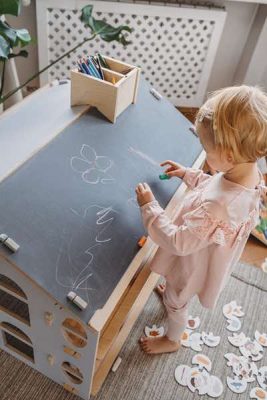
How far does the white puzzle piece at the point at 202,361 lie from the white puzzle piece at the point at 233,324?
16 cm

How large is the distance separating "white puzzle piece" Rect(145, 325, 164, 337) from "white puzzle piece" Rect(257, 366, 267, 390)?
1.18 feet

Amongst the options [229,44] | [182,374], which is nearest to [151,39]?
[229,44]

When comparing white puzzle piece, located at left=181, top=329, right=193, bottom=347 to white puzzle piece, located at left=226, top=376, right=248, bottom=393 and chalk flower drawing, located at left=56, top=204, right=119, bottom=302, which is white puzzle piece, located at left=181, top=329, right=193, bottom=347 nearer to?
white puzzle piece, located at left=226, top=376, right=248, bottom=393

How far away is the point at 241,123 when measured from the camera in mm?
783

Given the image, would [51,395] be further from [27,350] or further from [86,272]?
[86,272]

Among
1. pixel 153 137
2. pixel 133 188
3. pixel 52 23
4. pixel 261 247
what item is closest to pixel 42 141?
pixel 133 188

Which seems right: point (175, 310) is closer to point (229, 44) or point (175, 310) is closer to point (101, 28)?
point (101, 28)

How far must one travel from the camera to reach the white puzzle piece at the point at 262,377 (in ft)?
4.24

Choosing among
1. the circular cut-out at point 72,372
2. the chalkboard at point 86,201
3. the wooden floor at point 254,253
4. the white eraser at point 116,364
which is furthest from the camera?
the wooden floor at point 254,253

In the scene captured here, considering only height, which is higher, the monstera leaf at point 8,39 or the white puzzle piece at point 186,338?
the monstera leaf at point 8,39

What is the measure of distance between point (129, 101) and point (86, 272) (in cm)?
66

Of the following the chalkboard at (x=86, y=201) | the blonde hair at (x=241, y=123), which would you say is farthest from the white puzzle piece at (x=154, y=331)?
the blonde hair at (x=241, y=123)

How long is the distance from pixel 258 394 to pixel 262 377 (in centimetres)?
6

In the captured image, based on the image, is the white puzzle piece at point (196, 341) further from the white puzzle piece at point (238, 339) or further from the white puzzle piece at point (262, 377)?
the white puzzle piece at point (262, 377)
